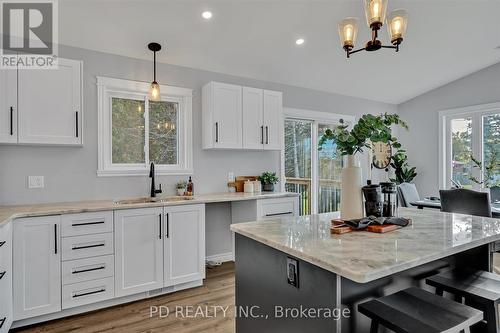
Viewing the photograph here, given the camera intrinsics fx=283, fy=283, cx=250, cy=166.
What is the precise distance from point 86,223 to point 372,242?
7.61ft

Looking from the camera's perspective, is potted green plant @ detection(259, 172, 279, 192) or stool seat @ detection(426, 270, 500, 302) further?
potted green plant @ detection(259, 172, 279, 192)

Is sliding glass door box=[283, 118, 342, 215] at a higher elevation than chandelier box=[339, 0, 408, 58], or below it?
below

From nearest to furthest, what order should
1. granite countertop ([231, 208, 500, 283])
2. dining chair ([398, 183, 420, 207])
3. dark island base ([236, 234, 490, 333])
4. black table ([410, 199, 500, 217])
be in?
granite countertop ([231, 208, 500, 283])
dark island base ([236, 234, 490, 333])
black table ([410, 199, 500, 217])
dining chair ([398, 183, 420, 207])

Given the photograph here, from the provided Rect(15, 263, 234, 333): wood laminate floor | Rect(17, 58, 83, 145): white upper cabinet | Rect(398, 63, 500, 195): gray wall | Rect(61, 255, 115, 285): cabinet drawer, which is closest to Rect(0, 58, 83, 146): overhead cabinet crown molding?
Rect(17, 58, 83, 145): white upper cabinet

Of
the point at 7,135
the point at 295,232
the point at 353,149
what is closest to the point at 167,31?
the point at 7,135

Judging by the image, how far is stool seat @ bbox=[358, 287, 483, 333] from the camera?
3.70 feet

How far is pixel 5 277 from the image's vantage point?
2041 millimetres

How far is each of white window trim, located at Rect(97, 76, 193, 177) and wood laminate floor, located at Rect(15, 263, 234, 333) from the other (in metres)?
1.40

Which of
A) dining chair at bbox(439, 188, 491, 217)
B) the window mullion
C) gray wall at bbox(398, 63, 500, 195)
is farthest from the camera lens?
gray wall at bbox(398, 63, 500, 195)

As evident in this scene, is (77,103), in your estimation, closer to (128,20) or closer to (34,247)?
(128,20)

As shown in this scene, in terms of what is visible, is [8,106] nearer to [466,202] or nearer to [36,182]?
[36,182]

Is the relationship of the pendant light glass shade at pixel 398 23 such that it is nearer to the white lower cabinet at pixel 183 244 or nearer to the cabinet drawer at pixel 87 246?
the white lower cabinet at pixel 183 244

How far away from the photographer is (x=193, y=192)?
11.9ft

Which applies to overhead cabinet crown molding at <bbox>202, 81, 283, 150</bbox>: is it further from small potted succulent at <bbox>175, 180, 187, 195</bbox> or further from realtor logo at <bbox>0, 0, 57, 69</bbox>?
realtor logo at <bbox>0, 0, 57, 69</bbox>
